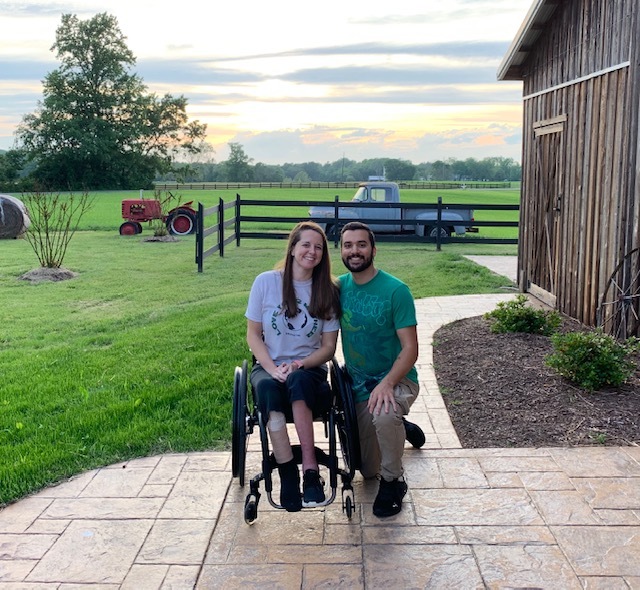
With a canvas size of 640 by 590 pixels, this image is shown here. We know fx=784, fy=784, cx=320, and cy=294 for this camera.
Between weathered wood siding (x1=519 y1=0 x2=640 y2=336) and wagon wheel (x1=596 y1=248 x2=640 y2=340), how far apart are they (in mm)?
165

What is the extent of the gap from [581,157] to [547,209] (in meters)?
1.36

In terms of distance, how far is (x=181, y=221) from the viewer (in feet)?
69.6

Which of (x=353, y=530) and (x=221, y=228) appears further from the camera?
(x=221, y=228)

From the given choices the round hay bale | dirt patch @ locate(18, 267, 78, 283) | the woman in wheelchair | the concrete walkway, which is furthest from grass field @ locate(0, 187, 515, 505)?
the round hay bale

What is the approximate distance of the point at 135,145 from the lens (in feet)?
179

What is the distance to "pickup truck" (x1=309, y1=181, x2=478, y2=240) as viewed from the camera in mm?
18500

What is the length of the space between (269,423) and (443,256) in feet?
40.4

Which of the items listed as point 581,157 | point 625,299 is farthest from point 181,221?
point 625,299

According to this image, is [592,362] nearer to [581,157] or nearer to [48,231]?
[581,157]

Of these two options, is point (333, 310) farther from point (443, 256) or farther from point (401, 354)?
point (443, 256)

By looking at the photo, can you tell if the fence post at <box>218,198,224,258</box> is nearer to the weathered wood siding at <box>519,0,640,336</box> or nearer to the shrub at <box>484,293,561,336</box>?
the weathered wood siding at <box>519,0,640,336</box>

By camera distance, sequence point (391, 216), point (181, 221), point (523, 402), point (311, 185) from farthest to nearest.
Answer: point (311, 185) < point (181, 221) < point (391, 216) < point (523, 402)

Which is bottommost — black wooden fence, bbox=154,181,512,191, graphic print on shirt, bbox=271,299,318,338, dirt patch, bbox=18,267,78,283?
dirt patch, bbox=18,267,78,283

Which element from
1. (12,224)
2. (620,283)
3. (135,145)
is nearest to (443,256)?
(620,283)
